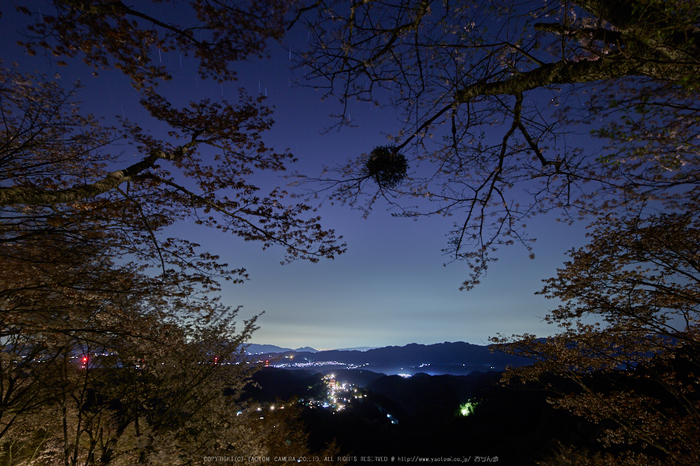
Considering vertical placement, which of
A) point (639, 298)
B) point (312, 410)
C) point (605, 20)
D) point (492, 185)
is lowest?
point (312, 410)

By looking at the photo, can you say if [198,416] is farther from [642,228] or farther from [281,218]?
[642,228]

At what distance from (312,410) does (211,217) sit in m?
41.7

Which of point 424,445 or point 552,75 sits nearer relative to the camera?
point 552,75

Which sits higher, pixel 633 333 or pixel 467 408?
pixel 633 333

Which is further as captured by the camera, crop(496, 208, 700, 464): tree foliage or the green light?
the green light

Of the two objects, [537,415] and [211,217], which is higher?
[211,217]

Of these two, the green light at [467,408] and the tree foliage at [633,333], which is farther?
the green light at [467,408]

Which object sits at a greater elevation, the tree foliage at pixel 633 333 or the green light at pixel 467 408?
the tree foliage at pixel 633 333

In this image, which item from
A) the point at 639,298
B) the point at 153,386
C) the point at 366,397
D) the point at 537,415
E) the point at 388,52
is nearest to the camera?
the point at 388,52

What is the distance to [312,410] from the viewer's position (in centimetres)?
3700

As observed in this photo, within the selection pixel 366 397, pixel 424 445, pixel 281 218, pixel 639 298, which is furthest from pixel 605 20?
pixel 366 397

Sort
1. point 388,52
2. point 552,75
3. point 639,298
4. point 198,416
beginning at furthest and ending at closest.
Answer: point 198,416, point 639,298, point 388,52, point 552,75

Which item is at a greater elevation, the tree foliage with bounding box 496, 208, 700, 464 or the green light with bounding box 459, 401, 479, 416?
the tree foliage with bounding box 496, 208, 700, 464

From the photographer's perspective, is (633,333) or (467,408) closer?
(633,333)
